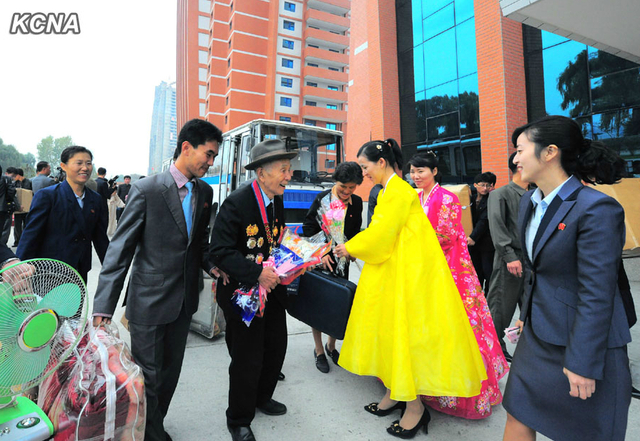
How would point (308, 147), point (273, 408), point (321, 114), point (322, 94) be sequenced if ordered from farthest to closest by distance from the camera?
point (322, 94) < point (321, 114) < point (308, 147) < point (273, 408)

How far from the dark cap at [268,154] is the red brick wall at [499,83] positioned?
7.53m

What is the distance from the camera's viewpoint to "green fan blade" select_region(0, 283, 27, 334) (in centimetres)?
124

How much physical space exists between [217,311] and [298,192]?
14.1ft

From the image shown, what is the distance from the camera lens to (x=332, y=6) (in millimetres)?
41125

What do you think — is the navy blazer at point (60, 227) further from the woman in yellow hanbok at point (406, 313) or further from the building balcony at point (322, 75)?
the building balcony at point (322, 75)

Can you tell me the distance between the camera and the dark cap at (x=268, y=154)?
90.6 inches

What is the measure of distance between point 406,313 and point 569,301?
3.36 feet

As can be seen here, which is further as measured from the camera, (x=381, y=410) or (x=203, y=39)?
(x=203, y=39)

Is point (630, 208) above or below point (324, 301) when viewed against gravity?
above

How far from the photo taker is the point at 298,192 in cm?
790

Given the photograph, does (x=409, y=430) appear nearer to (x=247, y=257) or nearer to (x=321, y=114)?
(x=247, y=257)

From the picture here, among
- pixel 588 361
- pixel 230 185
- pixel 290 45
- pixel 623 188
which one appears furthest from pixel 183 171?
pixel 290 45

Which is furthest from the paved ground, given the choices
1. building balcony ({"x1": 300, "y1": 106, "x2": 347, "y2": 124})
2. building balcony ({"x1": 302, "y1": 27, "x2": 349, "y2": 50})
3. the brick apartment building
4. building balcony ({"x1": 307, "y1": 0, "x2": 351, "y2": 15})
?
building balcony ({"x1": 307, "y1": 0, "x2": 351, "y2": 15})

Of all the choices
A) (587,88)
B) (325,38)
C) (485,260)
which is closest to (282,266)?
(485,260)
